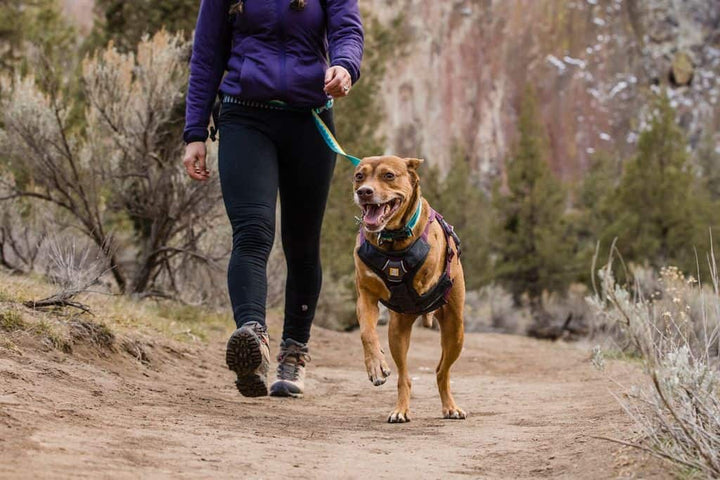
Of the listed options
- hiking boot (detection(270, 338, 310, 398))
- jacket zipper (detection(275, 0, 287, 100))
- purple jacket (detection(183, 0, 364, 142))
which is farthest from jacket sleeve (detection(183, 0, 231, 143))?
hiking boot (detection(270, 338, 310, 398))

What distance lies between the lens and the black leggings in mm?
4324

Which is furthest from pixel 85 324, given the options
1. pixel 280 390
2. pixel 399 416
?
pixel 399 416

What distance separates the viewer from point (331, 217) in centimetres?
1628

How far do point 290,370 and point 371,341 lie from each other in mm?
979

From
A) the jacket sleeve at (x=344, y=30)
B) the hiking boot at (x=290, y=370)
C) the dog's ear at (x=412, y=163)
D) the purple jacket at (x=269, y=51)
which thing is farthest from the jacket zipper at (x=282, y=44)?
the hiking boot at (x=290, y=370)

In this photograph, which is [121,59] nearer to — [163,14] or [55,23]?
[163,14]

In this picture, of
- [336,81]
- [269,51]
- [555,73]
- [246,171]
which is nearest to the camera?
[336,81]

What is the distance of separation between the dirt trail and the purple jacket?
57.3 inches

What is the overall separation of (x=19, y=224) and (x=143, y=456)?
6.50 metres

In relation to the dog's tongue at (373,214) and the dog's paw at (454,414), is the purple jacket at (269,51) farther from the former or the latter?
the dog's paw at (454,414)

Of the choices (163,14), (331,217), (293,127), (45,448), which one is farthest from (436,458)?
(331,217)

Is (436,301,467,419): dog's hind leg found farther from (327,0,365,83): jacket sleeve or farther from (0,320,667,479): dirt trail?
(327,0,365,83): jacket sleeve

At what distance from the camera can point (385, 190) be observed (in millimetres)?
4633

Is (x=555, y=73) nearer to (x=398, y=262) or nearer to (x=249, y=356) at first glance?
(x=398, y=262)
